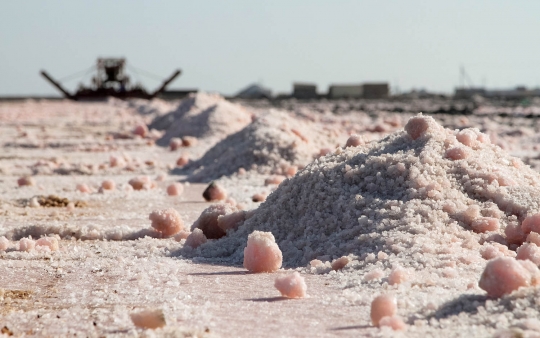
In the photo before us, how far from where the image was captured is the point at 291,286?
2518 millimetres

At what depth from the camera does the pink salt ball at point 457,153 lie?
11.5 ft

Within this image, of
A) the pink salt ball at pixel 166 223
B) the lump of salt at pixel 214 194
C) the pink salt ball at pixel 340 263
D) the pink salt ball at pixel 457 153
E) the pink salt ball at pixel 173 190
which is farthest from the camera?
the pink salt ball at pixel 173 190

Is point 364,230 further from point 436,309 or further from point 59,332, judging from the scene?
point 59,332

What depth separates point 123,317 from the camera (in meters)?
2.29

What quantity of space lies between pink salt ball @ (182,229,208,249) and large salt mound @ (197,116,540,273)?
56 mm

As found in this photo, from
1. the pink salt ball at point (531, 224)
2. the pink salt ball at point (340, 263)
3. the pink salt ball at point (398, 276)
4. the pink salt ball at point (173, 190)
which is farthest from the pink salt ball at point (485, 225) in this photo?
the pink salt ball at point (173, 190)

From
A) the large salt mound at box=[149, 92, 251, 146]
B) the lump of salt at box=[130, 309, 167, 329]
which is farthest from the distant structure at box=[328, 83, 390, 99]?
the lump of salt at box=[130, 309, 167, 329]

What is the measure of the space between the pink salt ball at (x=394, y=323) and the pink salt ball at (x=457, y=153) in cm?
152

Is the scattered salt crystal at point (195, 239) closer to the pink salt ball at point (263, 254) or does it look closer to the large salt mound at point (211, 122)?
the pink salt ball at point (263, 254)

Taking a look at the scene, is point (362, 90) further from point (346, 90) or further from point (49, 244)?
point (49, 244)

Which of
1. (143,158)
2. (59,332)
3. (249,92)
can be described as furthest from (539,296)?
(249,92)

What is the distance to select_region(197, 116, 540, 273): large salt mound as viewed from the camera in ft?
9.95

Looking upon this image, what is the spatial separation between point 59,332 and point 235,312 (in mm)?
514

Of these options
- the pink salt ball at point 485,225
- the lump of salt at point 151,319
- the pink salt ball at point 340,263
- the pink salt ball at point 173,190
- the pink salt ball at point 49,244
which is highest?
the pink salt ball at point 485,225
